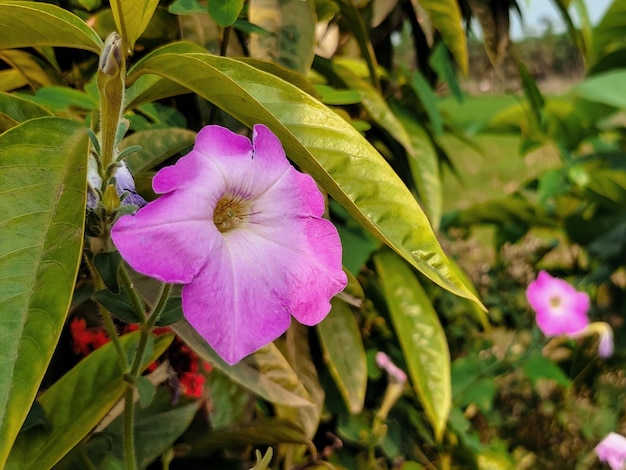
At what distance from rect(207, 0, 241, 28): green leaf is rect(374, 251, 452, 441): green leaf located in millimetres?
621

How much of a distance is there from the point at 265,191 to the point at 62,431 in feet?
1.05

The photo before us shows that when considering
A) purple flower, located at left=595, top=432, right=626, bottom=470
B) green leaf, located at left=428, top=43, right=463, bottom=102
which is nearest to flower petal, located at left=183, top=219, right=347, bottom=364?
green leaf, located at left=428, top=43, right=463, bottom=102

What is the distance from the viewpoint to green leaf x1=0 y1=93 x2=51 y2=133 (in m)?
0.59

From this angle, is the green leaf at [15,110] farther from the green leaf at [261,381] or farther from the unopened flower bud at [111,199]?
the green leaf at [261,381]

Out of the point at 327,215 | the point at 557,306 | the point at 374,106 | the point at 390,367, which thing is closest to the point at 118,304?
the point at 327,215

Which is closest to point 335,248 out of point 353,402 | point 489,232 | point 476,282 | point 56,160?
point 56,160

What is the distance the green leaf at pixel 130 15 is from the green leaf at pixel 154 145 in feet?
0.49

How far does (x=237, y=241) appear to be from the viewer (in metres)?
0.48

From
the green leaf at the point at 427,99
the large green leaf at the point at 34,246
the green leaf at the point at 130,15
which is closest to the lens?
the large green leaf at the point at 34,246

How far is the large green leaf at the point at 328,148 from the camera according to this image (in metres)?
0.49

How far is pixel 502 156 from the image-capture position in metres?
7.91

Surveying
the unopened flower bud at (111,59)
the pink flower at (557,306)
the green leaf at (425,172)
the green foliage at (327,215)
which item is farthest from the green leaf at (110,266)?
the pink flower at (557,306)

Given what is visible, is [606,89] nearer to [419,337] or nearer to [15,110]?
[419,337]

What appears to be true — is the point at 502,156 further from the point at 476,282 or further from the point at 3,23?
the point at 3,23
